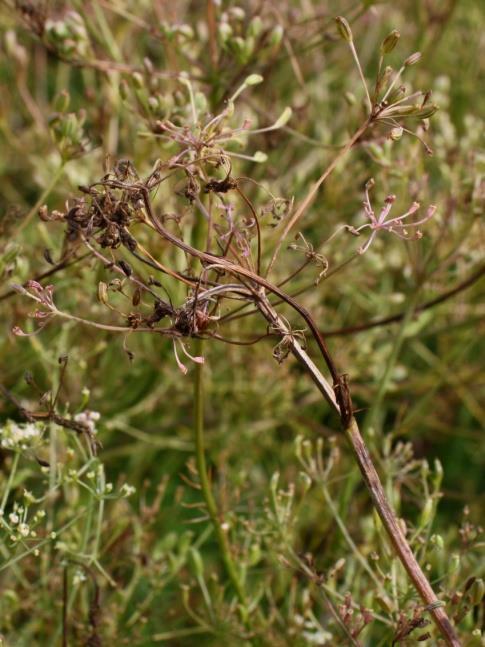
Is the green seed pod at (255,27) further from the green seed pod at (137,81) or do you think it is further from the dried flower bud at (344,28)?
the dried flower bud at (344,28)

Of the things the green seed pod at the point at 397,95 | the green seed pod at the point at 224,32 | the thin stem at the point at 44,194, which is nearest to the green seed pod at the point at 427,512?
the green seed pod at the point at 397,95

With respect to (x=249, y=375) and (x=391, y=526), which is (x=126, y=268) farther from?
(x=249, y=375)

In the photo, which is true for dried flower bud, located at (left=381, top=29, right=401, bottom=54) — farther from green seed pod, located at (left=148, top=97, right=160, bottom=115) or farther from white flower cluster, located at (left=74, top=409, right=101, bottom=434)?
white flower cluster, located at (left=74, top=409, right=101, bottom=434)

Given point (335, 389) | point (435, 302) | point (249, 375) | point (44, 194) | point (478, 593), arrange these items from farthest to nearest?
point (249, 375) → point (435, 302) → point (44, 194) → point (478, 593) → point (335, 389)

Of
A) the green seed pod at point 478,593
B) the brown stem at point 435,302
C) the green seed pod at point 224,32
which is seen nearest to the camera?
the green seed pod at point 478,593

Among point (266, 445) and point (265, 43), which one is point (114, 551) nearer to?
point (266, 445)

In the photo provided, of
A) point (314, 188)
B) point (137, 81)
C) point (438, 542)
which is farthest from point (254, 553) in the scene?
point (137, 81)

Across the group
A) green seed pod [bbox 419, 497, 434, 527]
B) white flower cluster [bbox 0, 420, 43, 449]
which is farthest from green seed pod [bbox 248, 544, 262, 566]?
white flower cluster [bbox 0, 420, 43, 449]
